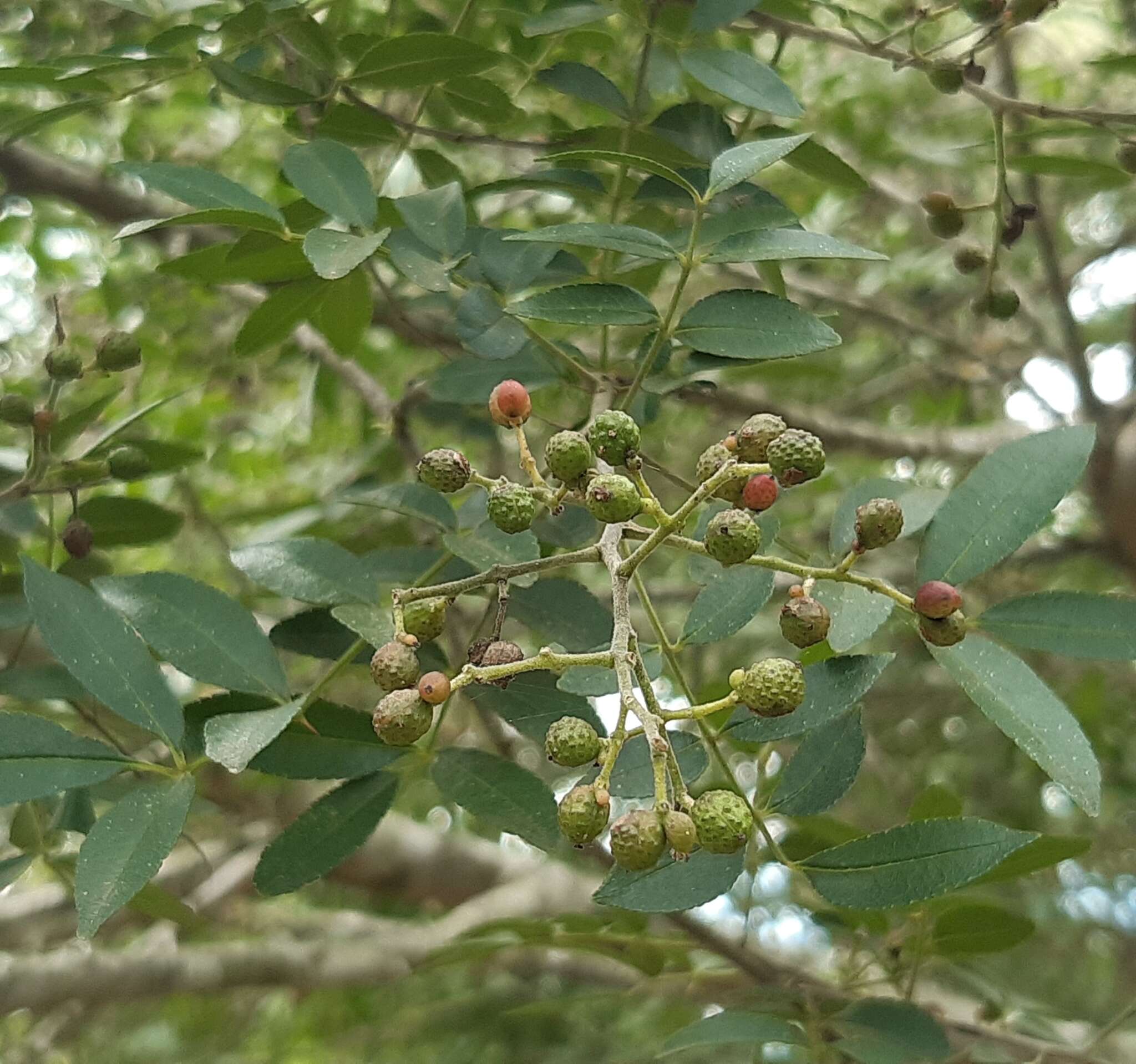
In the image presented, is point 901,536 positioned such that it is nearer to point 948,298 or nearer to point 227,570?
point 227,570

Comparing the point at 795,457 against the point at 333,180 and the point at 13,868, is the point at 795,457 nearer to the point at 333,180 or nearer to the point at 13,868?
the point at 333,180

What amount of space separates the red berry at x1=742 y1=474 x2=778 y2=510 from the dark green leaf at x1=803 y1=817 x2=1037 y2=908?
0.76 feet

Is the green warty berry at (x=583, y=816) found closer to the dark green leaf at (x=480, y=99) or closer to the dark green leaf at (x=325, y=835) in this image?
the dark green leaf at (x=325, y=835)

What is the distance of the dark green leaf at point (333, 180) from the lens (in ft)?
2.92

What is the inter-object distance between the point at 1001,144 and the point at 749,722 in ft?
1.94

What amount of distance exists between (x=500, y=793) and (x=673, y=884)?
172 mm

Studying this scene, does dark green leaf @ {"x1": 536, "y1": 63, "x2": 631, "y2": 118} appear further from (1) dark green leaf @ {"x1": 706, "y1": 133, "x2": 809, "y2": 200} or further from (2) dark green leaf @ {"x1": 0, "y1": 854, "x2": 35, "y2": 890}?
(2) dark green leaf @ {"x1": 0, "y1": 854, "x2": 35, "y2": 890}

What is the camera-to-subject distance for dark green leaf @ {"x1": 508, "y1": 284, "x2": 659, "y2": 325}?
31.4 inches

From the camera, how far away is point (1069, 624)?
78cm

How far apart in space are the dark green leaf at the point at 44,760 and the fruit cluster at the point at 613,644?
213 mm

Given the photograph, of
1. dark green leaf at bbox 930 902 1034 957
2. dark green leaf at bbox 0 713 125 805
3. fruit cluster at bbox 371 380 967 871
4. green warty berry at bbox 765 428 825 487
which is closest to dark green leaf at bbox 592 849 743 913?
fruit cluster at bbox 371 380 967 871

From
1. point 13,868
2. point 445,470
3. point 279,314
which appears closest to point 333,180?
point 279,314

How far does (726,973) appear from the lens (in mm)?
1467

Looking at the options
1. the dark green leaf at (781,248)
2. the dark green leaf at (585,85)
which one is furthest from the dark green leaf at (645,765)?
the dark green leaf at (585,85)
